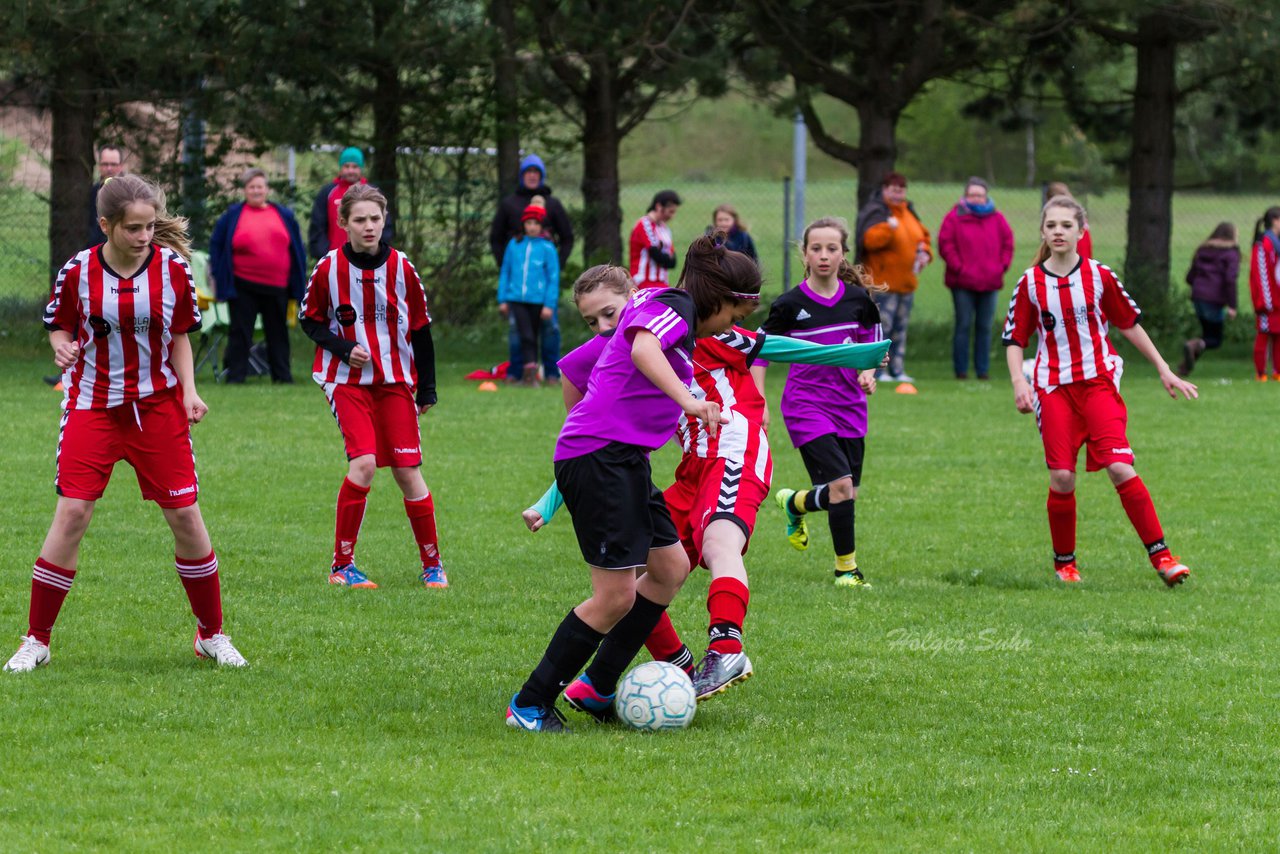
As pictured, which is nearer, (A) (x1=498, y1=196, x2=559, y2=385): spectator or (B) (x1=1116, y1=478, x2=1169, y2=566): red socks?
(B) (x1=1116, y1=478, x2=1169, y2=566): red socks

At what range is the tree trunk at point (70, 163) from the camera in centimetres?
1820

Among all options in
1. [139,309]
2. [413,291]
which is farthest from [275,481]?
[139,309]

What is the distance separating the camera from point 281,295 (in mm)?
15477

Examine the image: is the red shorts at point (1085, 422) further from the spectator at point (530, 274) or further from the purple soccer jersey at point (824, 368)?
the spectator at point (530, 274)

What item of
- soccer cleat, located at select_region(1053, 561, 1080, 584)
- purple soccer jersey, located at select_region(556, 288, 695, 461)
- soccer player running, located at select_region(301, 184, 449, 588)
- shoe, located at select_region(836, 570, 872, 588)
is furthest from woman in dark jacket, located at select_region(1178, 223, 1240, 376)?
purple soccer jersey, located at select_region(556, 288, 695, 461)

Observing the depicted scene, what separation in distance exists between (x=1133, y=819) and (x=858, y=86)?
16282mm

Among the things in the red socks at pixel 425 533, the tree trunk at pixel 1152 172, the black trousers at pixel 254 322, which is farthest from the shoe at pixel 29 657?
the tree trunk at pixel 1152 172

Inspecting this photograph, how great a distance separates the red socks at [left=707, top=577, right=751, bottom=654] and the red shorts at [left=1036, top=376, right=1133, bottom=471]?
2.93 meters

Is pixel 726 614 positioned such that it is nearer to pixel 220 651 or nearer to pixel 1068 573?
pixel 220 651

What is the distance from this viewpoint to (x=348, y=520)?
7.77 metres

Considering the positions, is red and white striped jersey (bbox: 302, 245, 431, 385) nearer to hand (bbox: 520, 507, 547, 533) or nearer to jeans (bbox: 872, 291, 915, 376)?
hand (bbox: 520, 507, 547, 533)

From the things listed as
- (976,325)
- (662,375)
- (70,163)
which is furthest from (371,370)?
(70,163)

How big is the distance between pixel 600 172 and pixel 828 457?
1328 cm

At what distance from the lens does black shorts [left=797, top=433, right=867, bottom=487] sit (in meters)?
8.08
